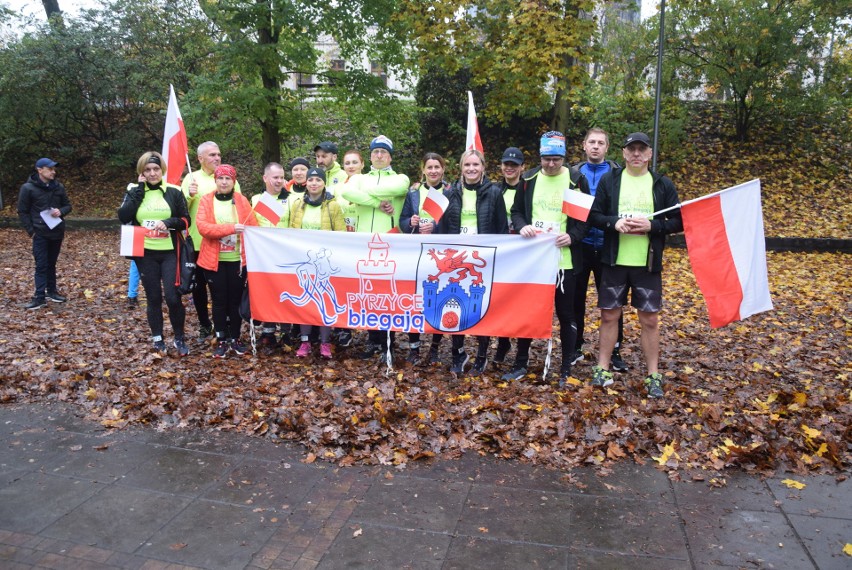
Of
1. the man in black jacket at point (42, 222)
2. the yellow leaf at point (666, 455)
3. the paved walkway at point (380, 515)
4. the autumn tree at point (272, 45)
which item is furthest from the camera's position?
the autumn tree at point (272, 45)

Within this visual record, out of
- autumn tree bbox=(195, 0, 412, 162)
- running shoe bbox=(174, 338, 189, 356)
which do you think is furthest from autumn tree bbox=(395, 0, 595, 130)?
running shoe bbox=(174, 338, 189, 356)

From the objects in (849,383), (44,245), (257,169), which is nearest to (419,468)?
(849,383)

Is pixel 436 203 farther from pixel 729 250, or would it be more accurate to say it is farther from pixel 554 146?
pixel 729 250

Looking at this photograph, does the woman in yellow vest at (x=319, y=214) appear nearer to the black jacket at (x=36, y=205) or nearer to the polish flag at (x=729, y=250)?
the polish flag at (x=729, y=250)

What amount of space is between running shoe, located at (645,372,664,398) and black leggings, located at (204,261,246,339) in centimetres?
416

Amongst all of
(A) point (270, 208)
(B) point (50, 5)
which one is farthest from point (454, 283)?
(B) point (50, 5)

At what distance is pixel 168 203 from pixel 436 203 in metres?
2.81

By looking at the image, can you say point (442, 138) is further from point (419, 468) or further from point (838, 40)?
point (419, 468)

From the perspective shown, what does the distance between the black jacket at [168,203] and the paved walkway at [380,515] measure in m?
2.68

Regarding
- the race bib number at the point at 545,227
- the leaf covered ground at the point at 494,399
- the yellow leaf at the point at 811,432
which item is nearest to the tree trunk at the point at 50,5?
the leaf covered ground at the point at 494,399

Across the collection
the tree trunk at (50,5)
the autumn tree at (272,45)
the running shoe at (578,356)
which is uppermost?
the tree trunk at (50,5)

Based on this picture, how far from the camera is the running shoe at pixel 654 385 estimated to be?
596 centimetres

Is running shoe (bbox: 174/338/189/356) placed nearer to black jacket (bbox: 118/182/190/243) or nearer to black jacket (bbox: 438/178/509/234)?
black jacket (bbox: 118/182/190/243)

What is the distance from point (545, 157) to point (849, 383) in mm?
3431
